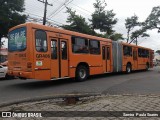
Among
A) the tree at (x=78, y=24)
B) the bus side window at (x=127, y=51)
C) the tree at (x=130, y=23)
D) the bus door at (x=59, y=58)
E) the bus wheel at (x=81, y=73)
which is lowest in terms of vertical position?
the bus wheel at (x=81, y=73)

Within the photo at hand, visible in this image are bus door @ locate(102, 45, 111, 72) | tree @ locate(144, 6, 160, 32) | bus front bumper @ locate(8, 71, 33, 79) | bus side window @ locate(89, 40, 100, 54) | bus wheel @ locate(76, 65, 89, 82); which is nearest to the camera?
bus front bumper @ locate(8, 71, 33, 79)

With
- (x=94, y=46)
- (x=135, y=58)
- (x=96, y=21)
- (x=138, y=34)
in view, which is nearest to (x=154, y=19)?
(x=138, y=34)

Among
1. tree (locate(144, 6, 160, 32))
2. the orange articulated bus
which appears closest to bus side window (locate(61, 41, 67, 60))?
the orange articulated bus

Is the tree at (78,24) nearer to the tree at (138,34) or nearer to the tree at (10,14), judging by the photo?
the tree at (10,14)

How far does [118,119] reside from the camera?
5164 mm

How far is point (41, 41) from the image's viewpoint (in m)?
11.1

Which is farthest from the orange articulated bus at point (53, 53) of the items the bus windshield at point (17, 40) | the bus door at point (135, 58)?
the bus door at point (135, 58)

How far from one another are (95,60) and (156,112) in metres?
9.63

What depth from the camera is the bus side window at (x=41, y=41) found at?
1093cm

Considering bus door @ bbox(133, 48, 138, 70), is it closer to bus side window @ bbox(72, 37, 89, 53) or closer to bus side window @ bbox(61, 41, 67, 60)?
bus side window @ bbox(72, 37, 89, 53)

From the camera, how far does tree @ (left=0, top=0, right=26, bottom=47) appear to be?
90.1 ft

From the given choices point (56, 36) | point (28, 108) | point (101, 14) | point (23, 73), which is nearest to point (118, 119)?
point (28, 108)

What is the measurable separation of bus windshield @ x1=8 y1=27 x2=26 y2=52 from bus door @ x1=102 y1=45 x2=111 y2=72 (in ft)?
22.4

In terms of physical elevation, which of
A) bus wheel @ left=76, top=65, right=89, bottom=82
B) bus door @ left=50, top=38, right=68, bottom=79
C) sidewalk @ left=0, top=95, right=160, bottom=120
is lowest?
sidewalk @ left=0, top=95, right=160, bottom=120
